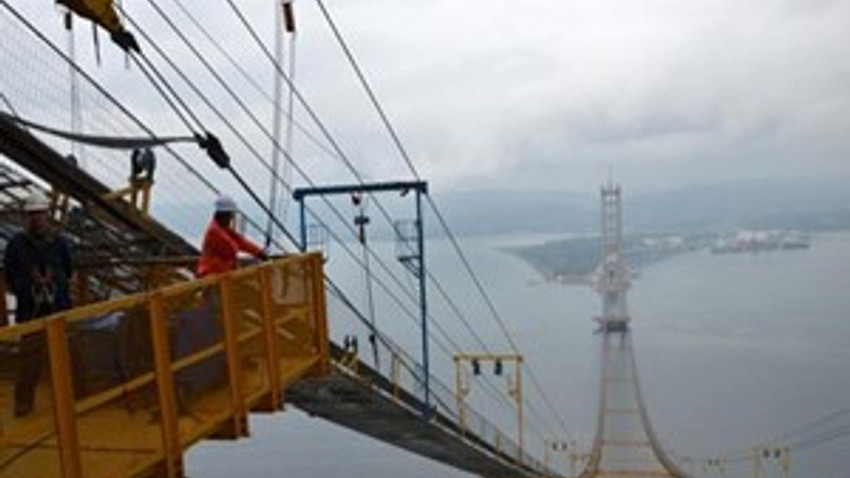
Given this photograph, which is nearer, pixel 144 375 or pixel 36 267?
pixel 144 375

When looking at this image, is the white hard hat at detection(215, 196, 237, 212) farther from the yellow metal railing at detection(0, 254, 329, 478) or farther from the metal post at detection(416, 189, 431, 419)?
the metal post at detection(416, 189, 431, 419)

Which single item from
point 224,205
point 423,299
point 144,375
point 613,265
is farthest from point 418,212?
point 613,265

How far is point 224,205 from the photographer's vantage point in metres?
5.91

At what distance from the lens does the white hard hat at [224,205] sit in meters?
5.88

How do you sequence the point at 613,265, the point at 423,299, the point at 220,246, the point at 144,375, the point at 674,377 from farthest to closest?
the point at 613,265 < the point at 674,377 < the point at 423,299 < the point at 220,246 < the point at 144,375

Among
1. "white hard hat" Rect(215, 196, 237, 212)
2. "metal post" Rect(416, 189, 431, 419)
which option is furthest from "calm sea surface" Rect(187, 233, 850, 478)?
"white hard hat" Rect(215, 196, 237, 212)

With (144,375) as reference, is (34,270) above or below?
above

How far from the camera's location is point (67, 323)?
360 cm

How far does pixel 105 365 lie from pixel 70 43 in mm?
4054

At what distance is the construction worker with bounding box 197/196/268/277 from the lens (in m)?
5.72

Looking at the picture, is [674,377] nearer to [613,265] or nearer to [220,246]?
[613,265]

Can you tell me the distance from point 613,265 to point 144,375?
249 ft

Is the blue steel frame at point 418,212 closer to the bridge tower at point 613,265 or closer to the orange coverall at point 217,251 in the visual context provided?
the orange coverall at point 217,251

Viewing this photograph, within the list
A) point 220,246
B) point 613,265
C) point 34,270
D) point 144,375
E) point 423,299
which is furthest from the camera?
point 613,265
